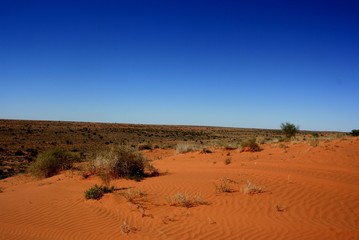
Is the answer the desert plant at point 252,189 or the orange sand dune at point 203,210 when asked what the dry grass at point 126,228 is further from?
the desert plant at point 252,189

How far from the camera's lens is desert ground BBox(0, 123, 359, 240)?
6.50 m

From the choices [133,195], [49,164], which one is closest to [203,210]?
[133,195]

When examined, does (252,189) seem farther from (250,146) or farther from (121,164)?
(250,146)

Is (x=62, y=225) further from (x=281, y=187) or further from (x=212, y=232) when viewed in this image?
(x=281, y=187)

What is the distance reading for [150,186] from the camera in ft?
34.7

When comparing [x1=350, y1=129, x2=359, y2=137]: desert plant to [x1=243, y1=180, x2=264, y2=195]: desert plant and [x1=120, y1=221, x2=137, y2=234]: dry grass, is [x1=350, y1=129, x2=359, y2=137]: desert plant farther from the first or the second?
[x1=120, y1=221, x2=137, y2=234]: dry grass

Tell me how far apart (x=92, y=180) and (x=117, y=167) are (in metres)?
1.10

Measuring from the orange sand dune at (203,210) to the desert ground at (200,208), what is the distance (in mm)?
15

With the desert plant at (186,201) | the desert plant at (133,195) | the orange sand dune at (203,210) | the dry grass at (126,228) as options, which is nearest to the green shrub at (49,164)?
the orange sand dune at (203,210)

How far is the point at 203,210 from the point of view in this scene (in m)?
7.75

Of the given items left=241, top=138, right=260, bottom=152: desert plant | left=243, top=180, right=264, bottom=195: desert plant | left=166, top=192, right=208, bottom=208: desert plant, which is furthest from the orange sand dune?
left=241, top=138, right=260, bottom=152: desert plant

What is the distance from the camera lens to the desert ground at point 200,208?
6.50m

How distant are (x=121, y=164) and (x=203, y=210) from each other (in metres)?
5.44

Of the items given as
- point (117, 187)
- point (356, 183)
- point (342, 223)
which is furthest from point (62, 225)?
point (356, 183)
